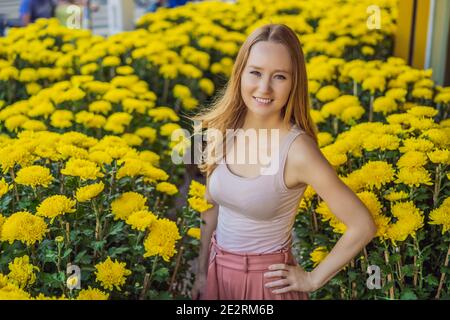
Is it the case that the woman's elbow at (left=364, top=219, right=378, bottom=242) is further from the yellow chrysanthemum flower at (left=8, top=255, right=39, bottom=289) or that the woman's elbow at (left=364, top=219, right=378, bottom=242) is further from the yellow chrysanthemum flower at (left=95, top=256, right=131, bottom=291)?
the yellow chrysanthemum flower at (left=8, top=255, right=39, bottom=289)

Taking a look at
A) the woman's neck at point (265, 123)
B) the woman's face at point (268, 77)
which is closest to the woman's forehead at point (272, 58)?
the woman's face at point (268, 77)

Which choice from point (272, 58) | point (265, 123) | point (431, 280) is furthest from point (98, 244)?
point (431, 280)

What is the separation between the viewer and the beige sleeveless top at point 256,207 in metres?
1.42

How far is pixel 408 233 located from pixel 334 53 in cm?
243

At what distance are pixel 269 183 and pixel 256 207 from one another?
0.07 metres

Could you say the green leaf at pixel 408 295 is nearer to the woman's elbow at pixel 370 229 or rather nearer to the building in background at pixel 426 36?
the woman's elbow at pixel 370 229

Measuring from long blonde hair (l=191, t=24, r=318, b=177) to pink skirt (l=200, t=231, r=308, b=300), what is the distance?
26 centimetres

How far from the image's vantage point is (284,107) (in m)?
1.49

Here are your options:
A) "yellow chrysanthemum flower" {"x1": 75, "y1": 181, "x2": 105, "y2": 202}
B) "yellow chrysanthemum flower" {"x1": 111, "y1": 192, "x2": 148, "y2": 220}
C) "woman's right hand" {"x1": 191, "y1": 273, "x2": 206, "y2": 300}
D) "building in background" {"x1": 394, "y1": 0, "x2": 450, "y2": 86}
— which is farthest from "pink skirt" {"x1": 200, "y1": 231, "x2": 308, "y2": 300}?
"building in background" {"x1": 394, "y1": 0, "x2": 450, "y2": 86}

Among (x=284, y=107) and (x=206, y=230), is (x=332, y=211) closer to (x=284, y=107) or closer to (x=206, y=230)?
(x=284, y=107)

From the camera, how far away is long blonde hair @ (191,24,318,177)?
1.42m

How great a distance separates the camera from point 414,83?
306 cm
